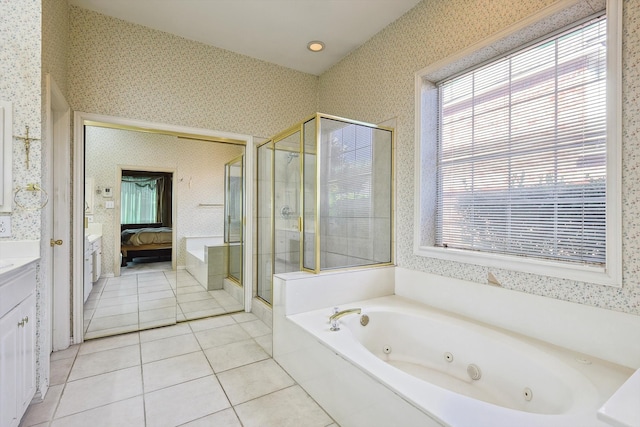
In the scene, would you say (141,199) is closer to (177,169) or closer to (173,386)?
(177,169)

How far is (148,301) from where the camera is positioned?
11.0 ft

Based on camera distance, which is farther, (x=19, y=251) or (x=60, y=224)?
(x=60, y=224)

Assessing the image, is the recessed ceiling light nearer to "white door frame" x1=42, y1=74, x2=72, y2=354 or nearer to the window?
the window

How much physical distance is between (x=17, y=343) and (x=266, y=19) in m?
2.85

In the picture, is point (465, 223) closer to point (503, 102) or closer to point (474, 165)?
point (474, 165)

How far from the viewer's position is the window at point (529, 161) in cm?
165

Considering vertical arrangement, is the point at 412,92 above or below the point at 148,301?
above

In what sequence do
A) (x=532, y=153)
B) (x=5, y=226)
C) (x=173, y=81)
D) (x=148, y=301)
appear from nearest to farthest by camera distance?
Result: 1. (x=5, y=226)
2. (x=532, y=153)
3. (x=173, y=81)
4. (x=148, y=301)

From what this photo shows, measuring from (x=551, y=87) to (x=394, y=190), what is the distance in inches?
50.6

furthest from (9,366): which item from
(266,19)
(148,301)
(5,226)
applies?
(266,19)

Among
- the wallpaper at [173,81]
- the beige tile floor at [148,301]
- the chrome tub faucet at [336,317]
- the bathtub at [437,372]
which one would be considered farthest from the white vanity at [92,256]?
the chrome tub faucet at [336,317]

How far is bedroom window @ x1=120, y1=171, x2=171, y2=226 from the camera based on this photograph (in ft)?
11.4

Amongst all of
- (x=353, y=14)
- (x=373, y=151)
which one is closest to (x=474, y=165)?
(x=373, y=151)

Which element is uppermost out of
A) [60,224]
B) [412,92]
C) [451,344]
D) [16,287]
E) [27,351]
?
[412,92]
